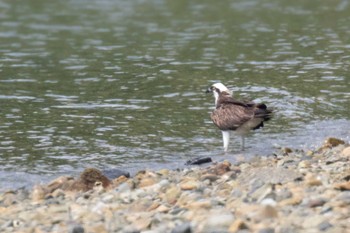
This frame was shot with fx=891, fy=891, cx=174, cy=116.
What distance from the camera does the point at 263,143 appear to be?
17453 mm

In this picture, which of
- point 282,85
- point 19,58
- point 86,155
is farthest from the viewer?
point 19,58

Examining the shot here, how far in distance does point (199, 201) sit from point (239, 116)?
5.12m

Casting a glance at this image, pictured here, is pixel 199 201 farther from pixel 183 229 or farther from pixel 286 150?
pixel 286 150

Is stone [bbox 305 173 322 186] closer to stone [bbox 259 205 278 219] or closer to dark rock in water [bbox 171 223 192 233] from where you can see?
stone [bbox 259 205 278 219]

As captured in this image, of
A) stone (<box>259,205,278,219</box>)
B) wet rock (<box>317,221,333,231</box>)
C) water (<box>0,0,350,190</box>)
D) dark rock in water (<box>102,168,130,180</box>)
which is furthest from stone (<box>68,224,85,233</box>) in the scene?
water (<box>0,0,350,190</box>)

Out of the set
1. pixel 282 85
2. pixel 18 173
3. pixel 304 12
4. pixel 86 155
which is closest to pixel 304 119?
pixel 282 85

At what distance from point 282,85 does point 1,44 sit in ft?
43.1

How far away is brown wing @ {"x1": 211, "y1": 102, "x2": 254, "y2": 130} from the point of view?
16359 mm

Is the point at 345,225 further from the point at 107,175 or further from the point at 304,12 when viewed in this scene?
the point at 304,12

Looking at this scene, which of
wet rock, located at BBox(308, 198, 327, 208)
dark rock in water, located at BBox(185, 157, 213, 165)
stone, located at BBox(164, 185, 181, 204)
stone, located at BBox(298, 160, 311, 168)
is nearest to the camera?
wet rock, located at BBox(308, 198, 327, 208)

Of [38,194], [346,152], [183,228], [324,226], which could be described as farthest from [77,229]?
[346,152]

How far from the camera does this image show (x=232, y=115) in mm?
16531

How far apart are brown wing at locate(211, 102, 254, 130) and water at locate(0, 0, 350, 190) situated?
61 centimetres

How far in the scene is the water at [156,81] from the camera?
17.3 metres
